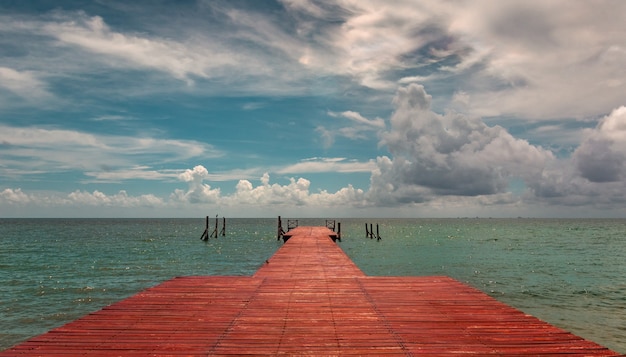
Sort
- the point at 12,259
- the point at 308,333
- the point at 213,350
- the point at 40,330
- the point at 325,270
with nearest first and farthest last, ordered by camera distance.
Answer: the point at 213,350 → the point at 308,333 → the point at 40,330 → the point at 325,270 → the point at 12,259

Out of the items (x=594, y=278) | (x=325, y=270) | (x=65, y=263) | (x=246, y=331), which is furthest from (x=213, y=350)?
(x=65, y=263)

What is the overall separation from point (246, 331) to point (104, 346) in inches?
98.0

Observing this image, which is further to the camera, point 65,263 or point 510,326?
point 65,263

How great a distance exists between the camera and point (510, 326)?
8.14m

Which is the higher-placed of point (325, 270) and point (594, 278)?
point (325, 270)

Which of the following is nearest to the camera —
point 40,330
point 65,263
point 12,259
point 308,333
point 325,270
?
point 308,333

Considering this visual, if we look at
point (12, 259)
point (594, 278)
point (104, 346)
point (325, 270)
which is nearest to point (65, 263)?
point (12, 259)

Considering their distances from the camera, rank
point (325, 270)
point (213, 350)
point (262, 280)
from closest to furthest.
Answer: point (213, 350), point (262, 280), point (325, 270)

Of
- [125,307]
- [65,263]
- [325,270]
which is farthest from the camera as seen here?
[65,263]

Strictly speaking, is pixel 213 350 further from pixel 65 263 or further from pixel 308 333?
pixel 65 263

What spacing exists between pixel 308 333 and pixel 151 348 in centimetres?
283

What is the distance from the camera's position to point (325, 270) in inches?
640

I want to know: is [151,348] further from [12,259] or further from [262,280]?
[12,259]

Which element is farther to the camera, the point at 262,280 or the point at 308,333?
the point at 262,280
